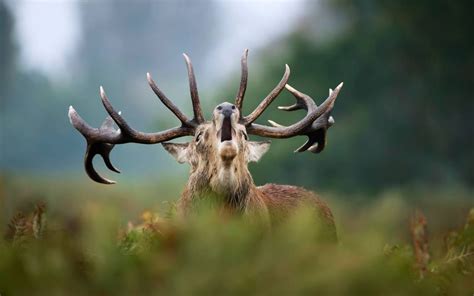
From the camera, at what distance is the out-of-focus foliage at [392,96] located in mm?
43375

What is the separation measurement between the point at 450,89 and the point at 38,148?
41071 millimetres

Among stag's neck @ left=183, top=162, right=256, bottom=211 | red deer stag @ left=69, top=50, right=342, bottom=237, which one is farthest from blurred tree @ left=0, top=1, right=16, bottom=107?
stag's neck @ left=183, top=162, right=256, bottom=211

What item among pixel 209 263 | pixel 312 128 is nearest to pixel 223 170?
pixel 312 128

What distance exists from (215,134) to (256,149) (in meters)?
1.10

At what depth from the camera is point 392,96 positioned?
46812 mm

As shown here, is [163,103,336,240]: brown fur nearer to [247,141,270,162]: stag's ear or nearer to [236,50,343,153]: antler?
[247,141,270,162]: stag's ear

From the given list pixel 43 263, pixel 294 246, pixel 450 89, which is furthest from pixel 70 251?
pixel 450 89

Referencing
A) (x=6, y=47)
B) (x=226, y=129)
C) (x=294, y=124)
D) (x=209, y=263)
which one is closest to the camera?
(x=209, y=263)

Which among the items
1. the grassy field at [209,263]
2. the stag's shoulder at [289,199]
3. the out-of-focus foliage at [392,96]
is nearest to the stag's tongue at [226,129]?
the stag's shoulder at [289,199]

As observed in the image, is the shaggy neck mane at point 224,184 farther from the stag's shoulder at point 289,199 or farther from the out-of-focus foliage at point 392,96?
the out-of-focus foliage at point 392,96

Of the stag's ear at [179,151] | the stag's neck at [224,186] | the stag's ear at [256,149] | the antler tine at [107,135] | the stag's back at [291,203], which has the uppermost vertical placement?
the antler tine at [107,135]

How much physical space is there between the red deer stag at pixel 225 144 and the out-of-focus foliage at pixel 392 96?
111 feet

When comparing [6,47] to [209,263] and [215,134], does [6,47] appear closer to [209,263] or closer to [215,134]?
[215,134]

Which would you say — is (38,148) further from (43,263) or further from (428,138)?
(43,263)
